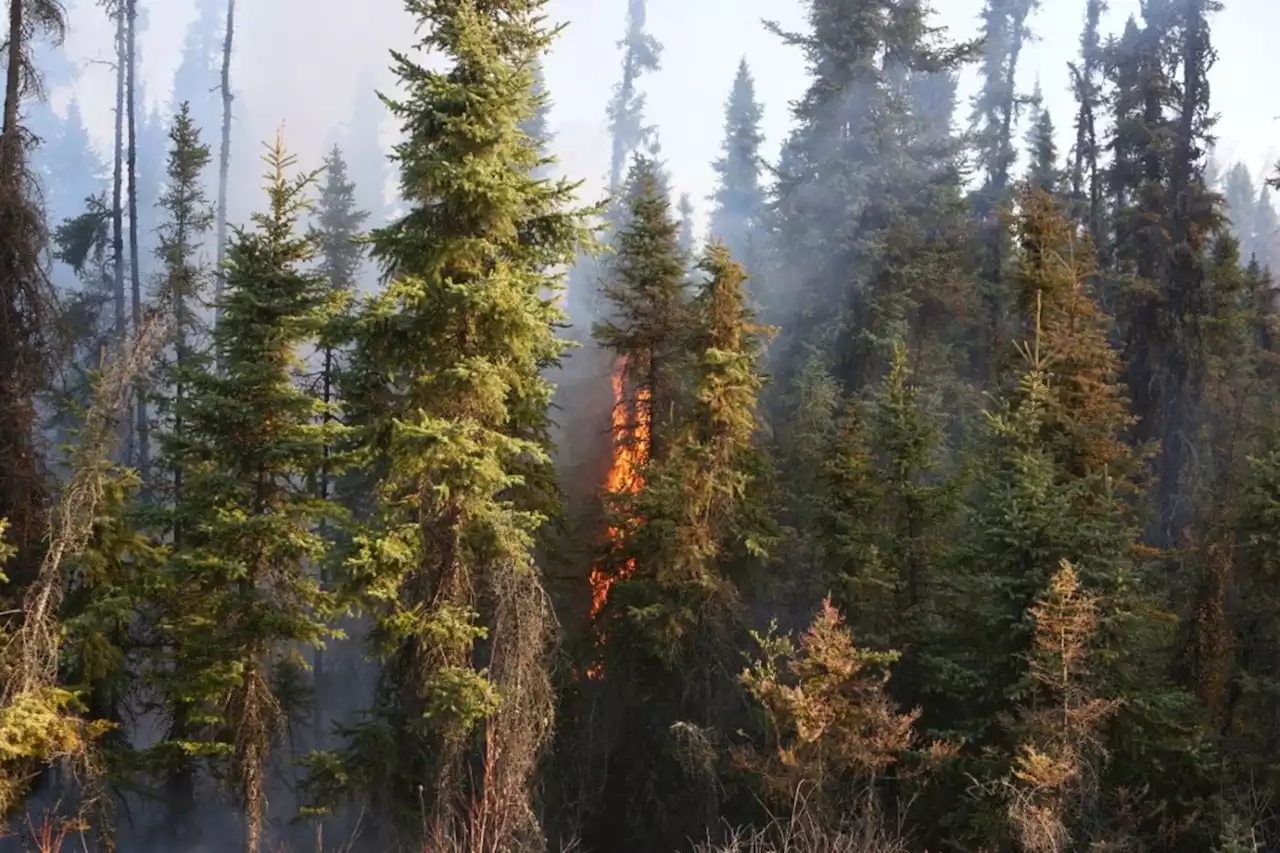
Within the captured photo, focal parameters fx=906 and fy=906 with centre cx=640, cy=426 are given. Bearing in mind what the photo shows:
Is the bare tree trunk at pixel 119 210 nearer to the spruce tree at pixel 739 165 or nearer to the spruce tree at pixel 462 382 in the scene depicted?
the spruce tree at pixel 462 382

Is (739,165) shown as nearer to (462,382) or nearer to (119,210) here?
(119,210)

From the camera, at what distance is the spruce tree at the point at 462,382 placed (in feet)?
41.0

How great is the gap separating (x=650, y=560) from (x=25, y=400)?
39.6ft

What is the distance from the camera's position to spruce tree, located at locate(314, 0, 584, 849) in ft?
41.0

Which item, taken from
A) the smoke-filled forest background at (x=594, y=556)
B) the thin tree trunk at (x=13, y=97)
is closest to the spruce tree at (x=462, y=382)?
the smoke-filled forest background at (x=594, y=556)

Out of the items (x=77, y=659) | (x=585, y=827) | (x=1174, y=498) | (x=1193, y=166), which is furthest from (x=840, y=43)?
(x=77, y=659)

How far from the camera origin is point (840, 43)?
28188 millimetres

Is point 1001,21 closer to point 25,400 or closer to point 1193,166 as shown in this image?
point 1193,166

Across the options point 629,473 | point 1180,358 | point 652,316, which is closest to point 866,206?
point 1180,358

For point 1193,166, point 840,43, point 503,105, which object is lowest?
point 503,105

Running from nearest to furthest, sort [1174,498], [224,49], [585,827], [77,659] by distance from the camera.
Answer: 1. [77,659]
2. [585,827]
3. [1174,498]
4. [224,49]

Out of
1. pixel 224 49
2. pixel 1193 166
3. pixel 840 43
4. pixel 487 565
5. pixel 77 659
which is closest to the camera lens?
pixel 487 565

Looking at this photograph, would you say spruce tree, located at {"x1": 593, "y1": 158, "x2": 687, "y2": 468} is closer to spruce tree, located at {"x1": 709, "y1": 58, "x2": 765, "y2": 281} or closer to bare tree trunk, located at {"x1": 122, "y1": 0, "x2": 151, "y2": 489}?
bare tree trunk, located at {"x1": 122, "y1": 0, "x2": 151, "y2": 489}

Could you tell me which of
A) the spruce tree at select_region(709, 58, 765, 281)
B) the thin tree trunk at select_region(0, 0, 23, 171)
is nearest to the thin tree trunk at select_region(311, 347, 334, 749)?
Answer: the thin tree trunk at select_region(0, 0, 23, 171)
